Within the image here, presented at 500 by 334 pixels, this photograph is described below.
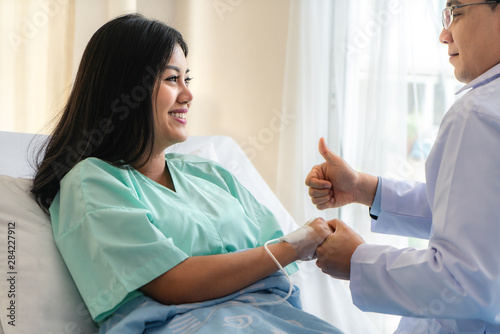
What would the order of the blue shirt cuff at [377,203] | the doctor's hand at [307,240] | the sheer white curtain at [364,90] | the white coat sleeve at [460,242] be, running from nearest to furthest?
the white coat sleeve at [460,242]
the doctor's hand at [307,240]
the blue shirt cuff at [377,203]
the sheer white curtain at [364,90]

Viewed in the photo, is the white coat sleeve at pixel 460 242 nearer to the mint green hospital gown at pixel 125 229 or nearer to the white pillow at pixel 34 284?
the mint green hospital gown at pixel 125 229

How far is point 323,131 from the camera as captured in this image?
2.93m

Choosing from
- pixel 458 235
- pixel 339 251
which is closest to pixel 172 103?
pixel 339 251

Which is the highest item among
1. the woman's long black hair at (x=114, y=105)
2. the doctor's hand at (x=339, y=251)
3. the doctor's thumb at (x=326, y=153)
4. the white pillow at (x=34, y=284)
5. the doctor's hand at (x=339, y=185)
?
the woman's long black hair at (x=114, y=105)

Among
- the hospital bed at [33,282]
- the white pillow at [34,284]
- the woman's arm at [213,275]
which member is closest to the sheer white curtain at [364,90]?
the hospital bed at [33,282]

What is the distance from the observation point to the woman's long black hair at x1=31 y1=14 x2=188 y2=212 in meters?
1.47

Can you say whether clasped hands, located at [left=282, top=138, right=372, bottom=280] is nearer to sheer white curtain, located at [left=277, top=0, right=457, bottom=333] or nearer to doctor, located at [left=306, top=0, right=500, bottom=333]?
doctor, located at [left=306, top=0, right=500, bottom=333]

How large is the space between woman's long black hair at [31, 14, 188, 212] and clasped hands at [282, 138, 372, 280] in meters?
0.51

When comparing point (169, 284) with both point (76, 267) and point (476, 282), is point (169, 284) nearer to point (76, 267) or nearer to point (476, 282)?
point (76, 267)

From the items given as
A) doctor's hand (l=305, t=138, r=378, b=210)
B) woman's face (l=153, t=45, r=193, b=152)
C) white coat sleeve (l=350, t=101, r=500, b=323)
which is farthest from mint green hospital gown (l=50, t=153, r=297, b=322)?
white coat sleeve (l=350, t=101, r=500, b=323)

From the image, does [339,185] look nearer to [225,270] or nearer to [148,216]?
[225,270]

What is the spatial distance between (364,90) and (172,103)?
139 centimetres

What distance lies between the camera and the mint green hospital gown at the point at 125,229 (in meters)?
1.21

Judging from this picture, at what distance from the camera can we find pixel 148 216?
1284mm
